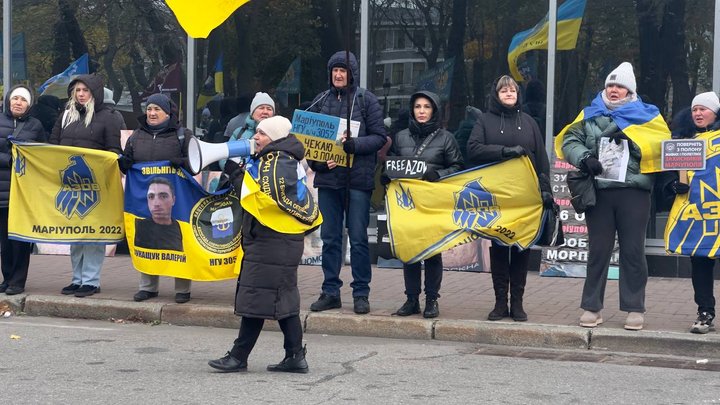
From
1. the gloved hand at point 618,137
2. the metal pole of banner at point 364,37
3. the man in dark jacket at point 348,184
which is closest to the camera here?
the gloved hand at point 618,137

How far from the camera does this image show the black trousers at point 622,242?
28.7 ft

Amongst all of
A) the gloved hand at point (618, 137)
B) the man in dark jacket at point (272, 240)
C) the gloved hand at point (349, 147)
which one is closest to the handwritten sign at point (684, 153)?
the gloved hand at point (618, 137)

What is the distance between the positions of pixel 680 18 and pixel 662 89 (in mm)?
725

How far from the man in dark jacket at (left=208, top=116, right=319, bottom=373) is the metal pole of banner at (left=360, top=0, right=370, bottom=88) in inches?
215

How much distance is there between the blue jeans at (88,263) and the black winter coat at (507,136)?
142 inches

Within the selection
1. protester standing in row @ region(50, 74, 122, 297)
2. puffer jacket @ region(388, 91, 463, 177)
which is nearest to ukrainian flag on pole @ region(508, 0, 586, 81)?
puffer jacket @ region(388, 91, 463, 177)

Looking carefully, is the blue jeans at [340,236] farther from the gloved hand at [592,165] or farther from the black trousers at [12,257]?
the black trousers at [12,257]

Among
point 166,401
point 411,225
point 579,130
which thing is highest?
point 579,130

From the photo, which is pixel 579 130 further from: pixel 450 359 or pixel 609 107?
pixel 450 359

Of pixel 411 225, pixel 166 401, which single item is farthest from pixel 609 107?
pixel 166 401

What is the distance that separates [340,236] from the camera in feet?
31.8

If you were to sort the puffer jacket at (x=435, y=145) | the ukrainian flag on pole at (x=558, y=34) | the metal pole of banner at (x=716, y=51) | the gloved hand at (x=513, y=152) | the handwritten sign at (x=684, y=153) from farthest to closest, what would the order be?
the ukrainian flag on pole at (x=558, y=34), the metal pole of banner at (x=716, y=51), the puffer jacket at (x=435, y=145), the gloved hand at (x=513, y=152), the handwritten sign at (x=684, y=153)

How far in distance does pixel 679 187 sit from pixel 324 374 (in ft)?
10.3

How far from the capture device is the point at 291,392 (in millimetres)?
6973
